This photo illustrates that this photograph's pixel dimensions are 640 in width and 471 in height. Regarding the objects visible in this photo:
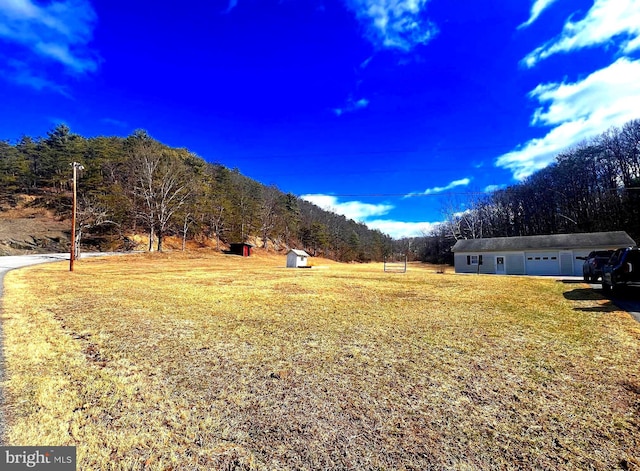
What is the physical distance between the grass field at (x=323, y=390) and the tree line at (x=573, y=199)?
30.6m

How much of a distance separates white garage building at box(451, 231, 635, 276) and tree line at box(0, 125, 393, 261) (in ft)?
122

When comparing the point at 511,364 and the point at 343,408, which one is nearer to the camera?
the point at 343,408

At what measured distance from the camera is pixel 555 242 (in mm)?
27734

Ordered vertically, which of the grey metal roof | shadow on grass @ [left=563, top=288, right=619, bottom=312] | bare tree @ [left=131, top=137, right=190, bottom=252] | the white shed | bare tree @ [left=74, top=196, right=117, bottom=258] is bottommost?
shadow on grass @ [left=563, top=288, right=619, bottom=312]

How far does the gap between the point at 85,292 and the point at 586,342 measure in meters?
15.1

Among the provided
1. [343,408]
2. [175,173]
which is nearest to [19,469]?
[343,408]

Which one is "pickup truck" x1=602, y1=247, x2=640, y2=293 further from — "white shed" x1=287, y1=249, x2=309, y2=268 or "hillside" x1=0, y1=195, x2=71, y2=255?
"hillside" x1=0, y1=195, x2=71, y2=255

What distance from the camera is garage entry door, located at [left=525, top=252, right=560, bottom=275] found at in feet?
91.1

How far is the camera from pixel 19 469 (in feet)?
8.35

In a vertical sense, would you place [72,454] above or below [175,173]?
below

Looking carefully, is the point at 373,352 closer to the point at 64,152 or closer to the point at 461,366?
the point at 461,366

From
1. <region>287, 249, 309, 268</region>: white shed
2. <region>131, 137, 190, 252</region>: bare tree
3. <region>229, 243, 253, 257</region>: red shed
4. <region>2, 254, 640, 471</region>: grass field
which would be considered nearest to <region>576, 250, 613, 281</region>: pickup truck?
<region>2, 254, 640, 471</region>: grass field

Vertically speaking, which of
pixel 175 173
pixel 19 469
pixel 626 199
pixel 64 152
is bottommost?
pixel 19 469

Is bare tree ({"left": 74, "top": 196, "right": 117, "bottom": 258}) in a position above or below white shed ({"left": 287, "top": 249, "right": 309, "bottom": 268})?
above
